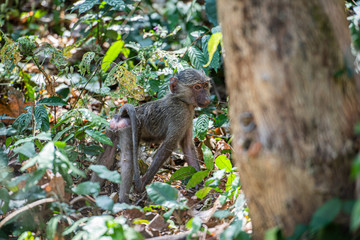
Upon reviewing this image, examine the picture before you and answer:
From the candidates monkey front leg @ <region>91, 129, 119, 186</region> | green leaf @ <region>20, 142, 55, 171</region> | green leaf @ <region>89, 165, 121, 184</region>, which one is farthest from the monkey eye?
green leaf @ <region>20, 142, 55, 171</region>

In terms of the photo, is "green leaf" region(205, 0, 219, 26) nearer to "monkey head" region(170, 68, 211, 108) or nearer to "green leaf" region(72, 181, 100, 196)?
"monkey head" region(170, 68, 211, 108)

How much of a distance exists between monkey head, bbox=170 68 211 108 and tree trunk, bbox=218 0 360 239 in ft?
12.0

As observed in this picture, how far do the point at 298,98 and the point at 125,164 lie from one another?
3.74 metres

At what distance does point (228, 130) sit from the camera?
21.8ft

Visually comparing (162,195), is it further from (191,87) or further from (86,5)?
(86,5)

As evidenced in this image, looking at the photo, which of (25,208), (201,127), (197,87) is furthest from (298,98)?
(197,87)

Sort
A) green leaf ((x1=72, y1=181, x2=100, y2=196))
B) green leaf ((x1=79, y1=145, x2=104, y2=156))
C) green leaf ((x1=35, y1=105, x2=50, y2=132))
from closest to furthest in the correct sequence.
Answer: green leaf ((x1=72, y1=181, x2=100, y2=196)), green leaf ((x1=35, y1=105, x2=50, y2=132)), green leaf ((x1=79, y1=145, x2=104, y2=156))

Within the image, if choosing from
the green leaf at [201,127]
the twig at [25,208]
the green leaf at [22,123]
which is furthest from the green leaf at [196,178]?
the green leaf at [22,123]

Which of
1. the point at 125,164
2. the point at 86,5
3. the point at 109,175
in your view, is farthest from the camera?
the point at 86,5

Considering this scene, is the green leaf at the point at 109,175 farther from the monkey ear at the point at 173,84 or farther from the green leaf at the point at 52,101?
the monkey ear at the point at 173,84

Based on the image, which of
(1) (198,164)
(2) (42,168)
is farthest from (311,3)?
(1) (198,164)

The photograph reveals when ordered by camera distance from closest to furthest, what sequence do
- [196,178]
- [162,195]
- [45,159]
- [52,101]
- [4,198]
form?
[45,159], [162,195], [4,198], [196,178], [52,101]

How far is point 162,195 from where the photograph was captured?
11.7 ft

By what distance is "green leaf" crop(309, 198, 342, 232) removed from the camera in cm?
217
